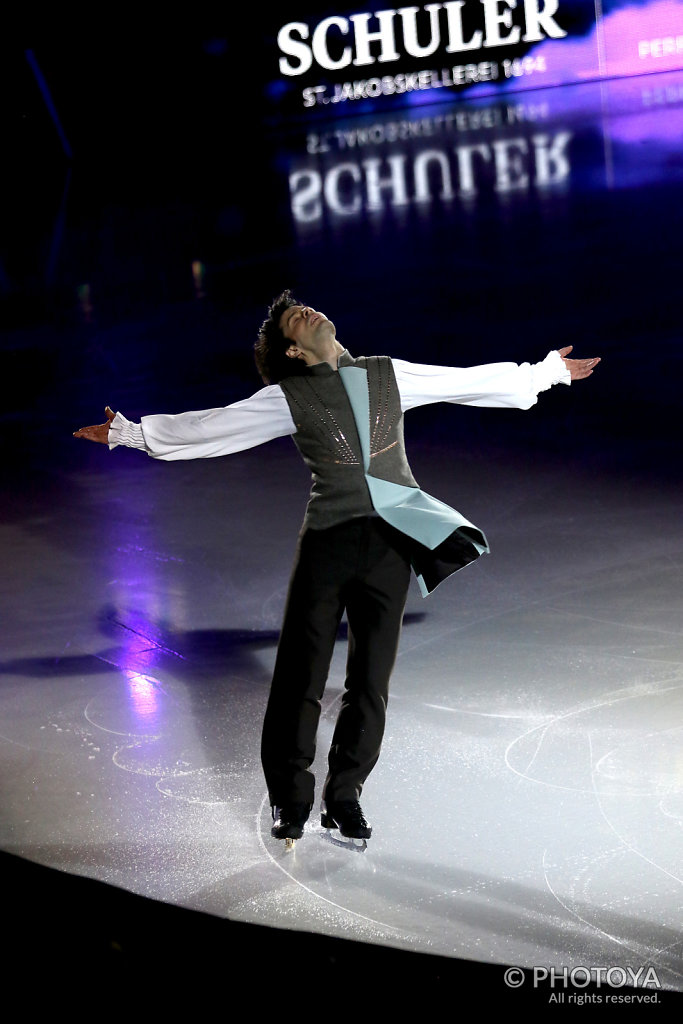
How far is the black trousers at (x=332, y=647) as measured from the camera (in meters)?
3.52

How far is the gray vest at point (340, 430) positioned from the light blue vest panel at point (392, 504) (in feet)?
0.05

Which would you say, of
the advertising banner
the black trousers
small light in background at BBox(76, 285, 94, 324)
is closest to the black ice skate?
the black trousers

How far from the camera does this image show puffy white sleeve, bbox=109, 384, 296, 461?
3.48 meters

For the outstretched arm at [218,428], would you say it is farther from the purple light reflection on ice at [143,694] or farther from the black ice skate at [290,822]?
the purple light reflection on ice at [143,694]

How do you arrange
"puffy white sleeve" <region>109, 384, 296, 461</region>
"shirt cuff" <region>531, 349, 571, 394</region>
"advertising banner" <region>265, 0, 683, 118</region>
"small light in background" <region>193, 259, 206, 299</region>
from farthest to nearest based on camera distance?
"advertising banner" <region>265, 0, 683, 118</region> < "small light in background" <region>193, 259, 206, 299</region> < "shirt cuff" <region>531, 349, 571, 394</region> < "puffy white sleeve" <region>109, 384, 296, 461</region>

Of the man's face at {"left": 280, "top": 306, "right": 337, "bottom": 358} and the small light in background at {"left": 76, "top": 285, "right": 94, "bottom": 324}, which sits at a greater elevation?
the man's face at {"left": 280, "top": 306, "right": 337, "bottom": 358}

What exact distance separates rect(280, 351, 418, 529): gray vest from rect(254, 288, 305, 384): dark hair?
43 mm

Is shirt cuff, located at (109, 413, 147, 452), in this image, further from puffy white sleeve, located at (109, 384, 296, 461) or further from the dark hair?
the dark hair

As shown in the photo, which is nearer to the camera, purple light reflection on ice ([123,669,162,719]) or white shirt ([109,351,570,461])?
white shirt ([109,351,570,461])

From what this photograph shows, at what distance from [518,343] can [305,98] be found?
13.7 m

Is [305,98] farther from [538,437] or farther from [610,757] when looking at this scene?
[610,757]

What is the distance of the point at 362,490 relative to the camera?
11.6 feet

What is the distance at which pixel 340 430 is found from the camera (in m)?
3.50

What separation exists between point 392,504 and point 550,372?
63cm
